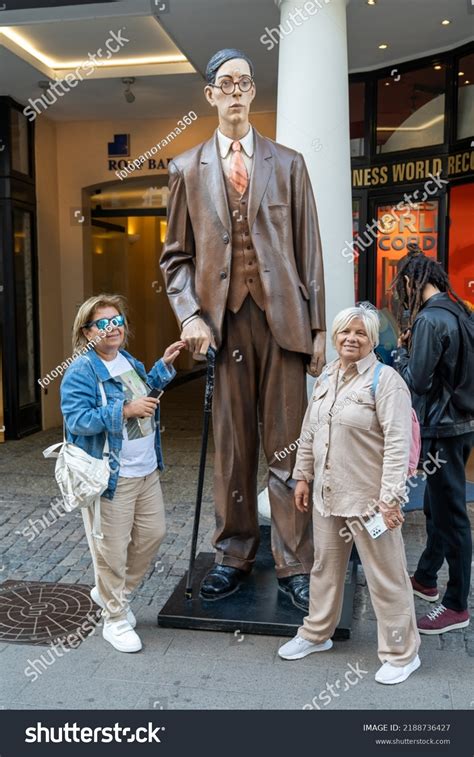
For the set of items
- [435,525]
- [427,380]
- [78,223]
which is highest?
[78,223]

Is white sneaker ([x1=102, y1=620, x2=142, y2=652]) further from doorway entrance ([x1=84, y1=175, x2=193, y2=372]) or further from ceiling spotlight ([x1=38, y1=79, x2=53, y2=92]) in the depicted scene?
ceiling spotlight ([x1=38, y1=79, x2=53, y2=92])

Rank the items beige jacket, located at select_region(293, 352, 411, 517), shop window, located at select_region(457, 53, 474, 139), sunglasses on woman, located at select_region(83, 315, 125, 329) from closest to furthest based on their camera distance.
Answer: beige jacket, located at select_region(293, 352, 411, 517), sunglasses on woman, located at select_region(83, 315, 125, 329), shop window, located at select_region(457, 53, 474, 139)

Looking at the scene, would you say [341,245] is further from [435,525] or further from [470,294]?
[470,294]

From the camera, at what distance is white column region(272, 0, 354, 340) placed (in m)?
5.38

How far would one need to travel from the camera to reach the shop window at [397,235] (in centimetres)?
836

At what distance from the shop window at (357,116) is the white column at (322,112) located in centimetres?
326

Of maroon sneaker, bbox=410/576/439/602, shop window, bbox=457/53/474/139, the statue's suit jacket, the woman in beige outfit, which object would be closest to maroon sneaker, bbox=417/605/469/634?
maroon sneaker, bbox=410/576/439/602

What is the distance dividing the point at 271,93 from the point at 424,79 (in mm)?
1868

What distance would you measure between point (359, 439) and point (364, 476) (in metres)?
0.16

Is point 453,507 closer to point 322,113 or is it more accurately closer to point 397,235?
point 322,113

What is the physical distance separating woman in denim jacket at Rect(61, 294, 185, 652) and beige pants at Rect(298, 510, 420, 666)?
0.85 m

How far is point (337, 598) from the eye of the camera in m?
3.49

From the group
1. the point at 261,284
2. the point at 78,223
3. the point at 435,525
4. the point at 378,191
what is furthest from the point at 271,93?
the point at 435,525

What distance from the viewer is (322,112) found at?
5.39m
